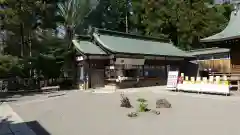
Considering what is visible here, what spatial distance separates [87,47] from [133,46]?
5.31m

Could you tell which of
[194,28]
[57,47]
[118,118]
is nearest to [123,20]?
[194,28]

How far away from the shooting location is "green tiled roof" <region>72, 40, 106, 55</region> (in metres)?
21.2

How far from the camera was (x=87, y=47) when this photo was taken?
22.2m

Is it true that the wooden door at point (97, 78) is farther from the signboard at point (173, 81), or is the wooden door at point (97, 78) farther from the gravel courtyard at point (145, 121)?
the gravel courtyard at point (145, 121)

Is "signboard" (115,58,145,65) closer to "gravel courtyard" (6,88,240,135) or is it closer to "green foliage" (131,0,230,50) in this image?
"gravel courtyard" (6,88,240,135)

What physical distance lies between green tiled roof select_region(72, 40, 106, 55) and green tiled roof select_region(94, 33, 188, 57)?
0.73 m

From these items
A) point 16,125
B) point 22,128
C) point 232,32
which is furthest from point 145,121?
point 232,32

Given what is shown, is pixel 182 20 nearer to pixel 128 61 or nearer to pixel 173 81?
pixel 128 61

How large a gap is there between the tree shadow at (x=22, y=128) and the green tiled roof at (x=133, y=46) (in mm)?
13763

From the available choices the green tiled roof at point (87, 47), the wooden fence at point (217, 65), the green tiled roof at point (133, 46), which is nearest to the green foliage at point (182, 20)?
the green tiled roof at point (133, 46)

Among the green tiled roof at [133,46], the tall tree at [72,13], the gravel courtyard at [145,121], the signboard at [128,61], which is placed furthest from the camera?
the tall tree at [72,13]

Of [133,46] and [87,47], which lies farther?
[133,46]

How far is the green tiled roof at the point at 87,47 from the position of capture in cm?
2125

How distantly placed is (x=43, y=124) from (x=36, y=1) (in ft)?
51.4
